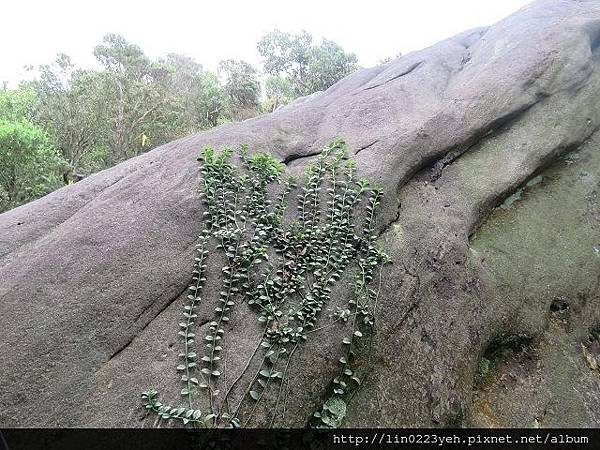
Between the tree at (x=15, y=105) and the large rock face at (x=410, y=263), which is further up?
the tree at (x=15, y=105)

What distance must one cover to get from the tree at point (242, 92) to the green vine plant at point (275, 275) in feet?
67.6

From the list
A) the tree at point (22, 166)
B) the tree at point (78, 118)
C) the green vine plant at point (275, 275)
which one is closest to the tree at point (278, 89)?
the tree at point (78, 118)

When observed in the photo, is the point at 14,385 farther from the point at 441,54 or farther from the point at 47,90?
the point at 47,90

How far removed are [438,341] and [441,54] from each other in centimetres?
891

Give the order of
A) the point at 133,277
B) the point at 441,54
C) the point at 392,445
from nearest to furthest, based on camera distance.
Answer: the point at 392,445
the point at 133,277
the point at 441,54

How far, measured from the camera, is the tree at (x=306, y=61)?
86.9 feet

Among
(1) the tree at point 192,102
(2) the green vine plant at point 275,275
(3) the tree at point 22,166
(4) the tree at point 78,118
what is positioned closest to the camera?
(2) the green vine plant at point 275,275

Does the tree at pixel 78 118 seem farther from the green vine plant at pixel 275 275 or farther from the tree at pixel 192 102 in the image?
the green vine plant at pixel 275 275

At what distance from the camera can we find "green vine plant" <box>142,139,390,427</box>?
13.0ft

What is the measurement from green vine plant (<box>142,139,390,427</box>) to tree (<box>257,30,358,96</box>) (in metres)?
22.0

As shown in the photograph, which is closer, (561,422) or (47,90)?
(561,422)

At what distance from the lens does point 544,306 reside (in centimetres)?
588

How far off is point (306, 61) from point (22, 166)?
20872 millimetres

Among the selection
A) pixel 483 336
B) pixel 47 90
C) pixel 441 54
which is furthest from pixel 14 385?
pixel 47 90
